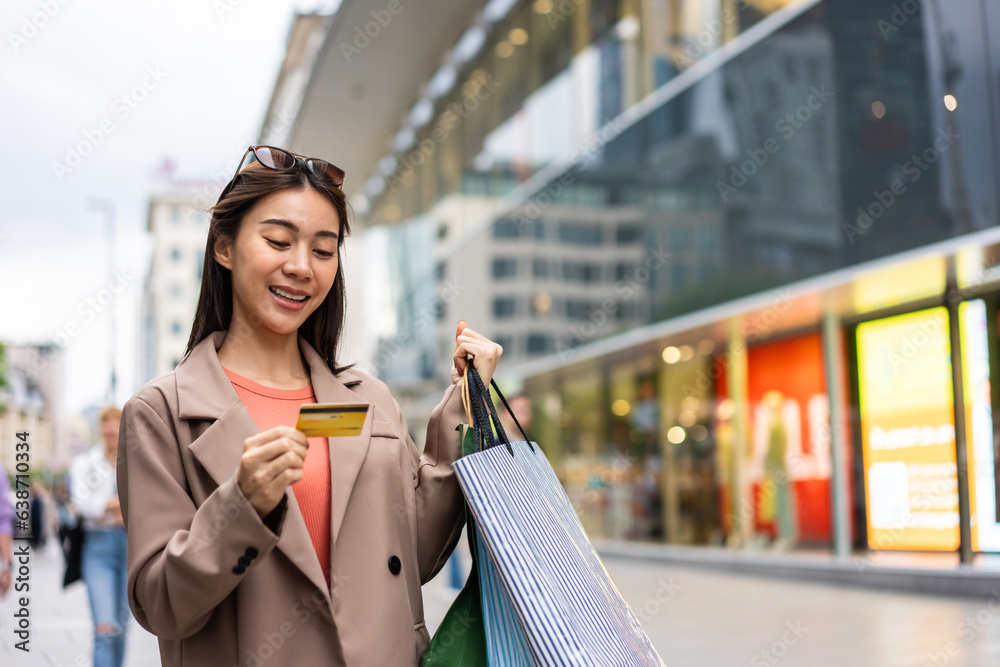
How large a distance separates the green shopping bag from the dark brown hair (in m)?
0.51

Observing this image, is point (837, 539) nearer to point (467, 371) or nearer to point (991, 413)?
point (991, 413)

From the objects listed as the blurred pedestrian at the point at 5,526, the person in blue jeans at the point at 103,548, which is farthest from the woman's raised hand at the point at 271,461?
the person in blue jeans at the point at 103,548

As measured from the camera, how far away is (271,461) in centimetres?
144

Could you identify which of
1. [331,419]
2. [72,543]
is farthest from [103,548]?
[331,419]

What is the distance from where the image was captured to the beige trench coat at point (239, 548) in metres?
1.49

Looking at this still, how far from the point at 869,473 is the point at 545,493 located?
1056 cm

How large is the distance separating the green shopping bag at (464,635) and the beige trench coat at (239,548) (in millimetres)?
48

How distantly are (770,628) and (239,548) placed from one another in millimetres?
7221

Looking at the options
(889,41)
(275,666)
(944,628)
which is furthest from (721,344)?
(275,666)

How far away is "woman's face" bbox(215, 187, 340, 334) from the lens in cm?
176

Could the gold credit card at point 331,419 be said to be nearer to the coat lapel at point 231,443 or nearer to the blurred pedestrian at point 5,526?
the coat lapel at point 231,443

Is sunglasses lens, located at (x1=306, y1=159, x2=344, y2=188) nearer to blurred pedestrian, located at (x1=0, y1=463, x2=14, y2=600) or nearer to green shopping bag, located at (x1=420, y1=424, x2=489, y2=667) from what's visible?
green shopping bag, located at (x1=420, y1=424, x2=489, y2=667)

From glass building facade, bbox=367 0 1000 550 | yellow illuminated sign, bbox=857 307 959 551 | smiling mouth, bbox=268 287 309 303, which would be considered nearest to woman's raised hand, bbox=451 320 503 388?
smiling mouth, bbox=268 287 309 303

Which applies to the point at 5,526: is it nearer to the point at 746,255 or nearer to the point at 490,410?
the point at 490,410
